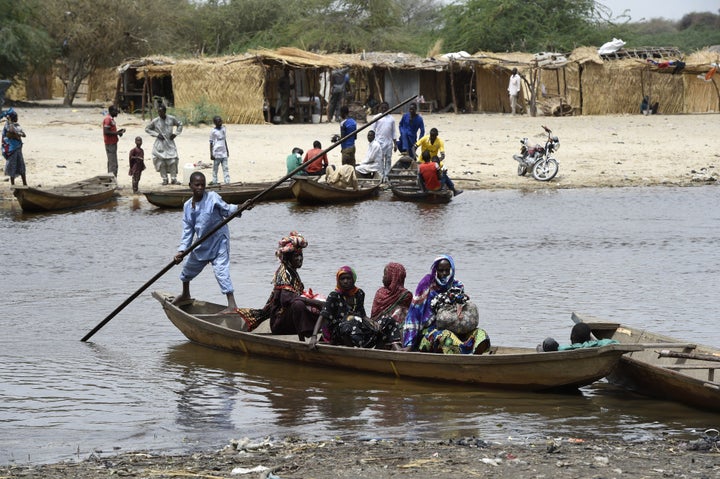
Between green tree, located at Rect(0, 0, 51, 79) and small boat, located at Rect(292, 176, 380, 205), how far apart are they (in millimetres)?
17152

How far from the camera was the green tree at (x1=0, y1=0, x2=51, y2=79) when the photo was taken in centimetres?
3303

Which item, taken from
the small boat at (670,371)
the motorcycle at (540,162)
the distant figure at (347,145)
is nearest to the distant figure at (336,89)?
the motorcycle at (540,162)

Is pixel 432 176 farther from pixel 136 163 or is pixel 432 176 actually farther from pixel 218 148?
pixel 136 163

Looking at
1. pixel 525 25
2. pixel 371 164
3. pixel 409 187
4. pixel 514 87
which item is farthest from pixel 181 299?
pixel 525 25

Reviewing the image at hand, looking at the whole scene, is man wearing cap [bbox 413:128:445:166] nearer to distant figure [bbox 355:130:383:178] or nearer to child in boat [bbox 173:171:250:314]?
distant figure [bbox 355:130:383:178]

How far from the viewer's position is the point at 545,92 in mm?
34250

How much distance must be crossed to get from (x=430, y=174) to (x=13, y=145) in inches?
284

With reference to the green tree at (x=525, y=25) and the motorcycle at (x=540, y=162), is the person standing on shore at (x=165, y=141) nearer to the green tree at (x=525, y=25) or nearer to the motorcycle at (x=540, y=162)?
the motorcycle at (x=540, y=162)

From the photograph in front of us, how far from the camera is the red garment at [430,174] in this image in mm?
18703

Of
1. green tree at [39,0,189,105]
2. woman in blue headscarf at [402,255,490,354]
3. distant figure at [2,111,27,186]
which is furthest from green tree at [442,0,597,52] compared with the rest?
woman in blue headscarf at [402,255,490,354]

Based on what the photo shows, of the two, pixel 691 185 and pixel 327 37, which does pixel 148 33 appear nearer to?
pixel 327 37

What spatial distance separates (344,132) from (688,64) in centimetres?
1719

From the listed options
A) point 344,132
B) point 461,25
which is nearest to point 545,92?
point 461,25

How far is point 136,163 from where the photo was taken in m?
19.7
